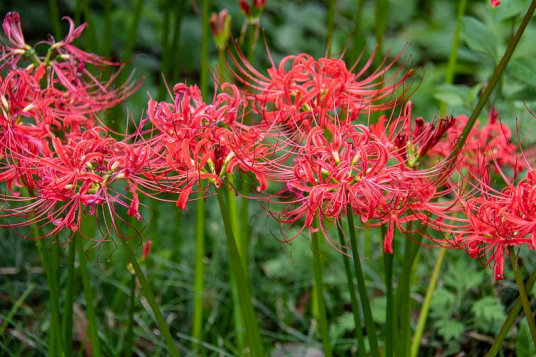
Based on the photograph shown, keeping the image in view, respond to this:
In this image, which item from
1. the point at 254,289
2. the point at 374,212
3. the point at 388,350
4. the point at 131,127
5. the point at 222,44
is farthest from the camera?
the point at 131,127

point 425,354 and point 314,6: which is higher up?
point 314,6

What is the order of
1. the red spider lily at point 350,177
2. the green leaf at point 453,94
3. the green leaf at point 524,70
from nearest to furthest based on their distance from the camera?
the red spider lily at point 350,177 → the green leaf at point 524,70 → the green leaf at point 453,94

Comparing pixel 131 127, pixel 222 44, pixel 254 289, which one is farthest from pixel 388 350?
pixel 131 127

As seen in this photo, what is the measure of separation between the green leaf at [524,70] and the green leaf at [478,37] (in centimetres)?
14

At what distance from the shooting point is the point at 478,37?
1604 millimetres

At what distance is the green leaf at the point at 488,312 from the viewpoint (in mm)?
1613

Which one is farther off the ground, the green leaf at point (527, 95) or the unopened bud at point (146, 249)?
the green leaf at point (527, 95)

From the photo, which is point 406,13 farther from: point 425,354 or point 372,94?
point 372,94

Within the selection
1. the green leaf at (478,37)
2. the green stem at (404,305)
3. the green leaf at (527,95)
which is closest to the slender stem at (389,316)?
the green stem at (404,305)

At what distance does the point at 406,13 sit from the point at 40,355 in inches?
118

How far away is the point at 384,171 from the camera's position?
3.20ft

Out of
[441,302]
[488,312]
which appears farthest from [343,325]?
[488,312]

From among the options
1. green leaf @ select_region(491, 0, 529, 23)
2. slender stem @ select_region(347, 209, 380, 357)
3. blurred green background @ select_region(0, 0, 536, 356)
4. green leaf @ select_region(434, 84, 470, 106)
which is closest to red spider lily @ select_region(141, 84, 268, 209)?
slender stem @ select_region(347, 209, 380, 357)

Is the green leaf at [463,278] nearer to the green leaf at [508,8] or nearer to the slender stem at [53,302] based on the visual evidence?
the green leaf at [508,8]
